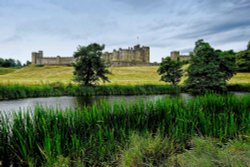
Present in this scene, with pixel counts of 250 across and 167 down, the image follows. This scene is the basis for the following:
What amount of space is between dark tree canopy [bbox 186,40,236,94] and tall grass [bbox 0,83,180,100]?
4.11 metres

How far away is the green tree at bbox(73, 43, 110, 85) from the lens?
30.4 m

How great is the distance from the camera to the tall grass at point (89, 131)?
19.6 ft

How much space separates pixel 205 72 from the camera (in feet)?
92.9

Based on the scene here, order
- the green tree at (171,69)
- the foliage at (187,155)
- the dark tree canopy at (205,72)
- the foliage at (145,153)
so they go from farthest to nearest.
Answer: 1. the green tree at (171,69)
2. the dark tree canopy at (205,72)
3. the foliage at (145,153)
4. the foliage at (187,155)

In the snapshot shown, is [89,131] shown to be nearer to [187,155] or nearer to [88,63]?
[187,155]

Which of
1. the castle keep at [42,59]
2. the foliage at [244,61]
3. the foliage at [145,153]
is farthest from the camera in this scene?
the castle keep at [42,59]

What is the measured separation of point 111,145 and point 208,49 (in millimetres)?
25746

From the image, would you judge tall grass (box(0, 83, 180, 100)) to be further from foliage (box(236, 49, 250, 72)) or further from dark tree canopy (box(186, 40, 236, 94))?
foliage (box(236, 49, 250, 72))

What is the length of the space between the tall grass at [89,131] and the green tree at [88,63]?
22288 mm

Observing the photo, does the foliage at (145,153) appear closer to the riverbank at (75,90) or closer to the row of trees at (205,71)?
the row of trees at (205,71)

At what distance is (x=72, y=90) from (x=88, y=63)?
3.60m

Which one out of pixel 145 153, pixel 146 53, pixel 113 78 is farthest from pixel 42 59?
pixel 145 153

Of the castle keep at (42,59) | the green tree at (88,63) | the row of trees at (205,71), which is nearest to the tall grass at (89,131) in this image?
the row of trees at (205,71)

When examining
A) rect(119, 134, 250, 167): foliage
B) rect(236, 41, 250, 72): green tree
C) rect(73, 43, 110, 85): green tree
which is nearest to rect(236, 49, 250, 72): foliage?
rect(236, 41, 250, 72): green tree
